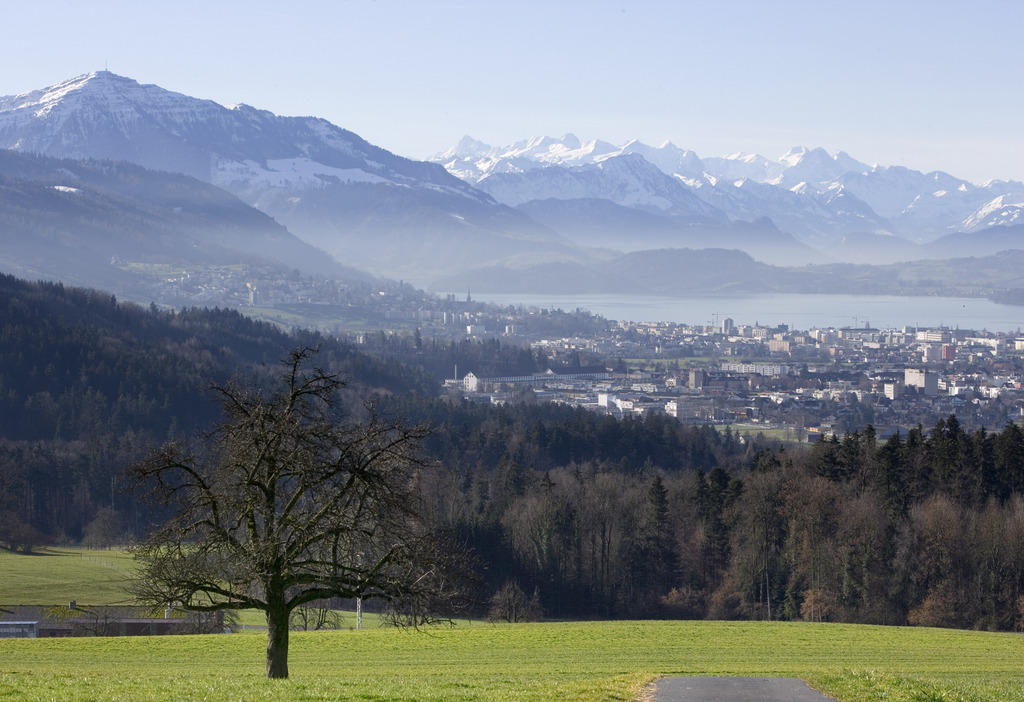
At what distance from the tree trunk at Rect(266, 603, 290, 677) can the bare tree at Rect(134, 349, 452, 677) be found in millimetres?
14

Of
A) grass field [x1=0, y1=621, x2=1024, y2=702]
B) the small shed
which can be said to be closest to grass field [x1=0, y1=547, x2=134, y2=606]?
the small shed

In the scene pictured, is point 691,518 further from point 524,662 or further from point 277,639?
point 277,639

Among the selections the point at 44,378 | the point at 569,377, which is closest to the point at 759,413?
the point at 569,377

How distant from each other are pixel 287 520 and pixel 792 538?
109 ft

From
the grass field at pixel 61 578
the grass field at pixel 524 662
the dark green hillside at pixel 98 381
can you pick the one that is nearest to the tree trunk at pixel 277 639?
the grass field at pixel 524 662

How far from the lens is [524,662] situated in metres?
22.5

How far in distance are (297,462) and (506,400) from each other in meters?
101

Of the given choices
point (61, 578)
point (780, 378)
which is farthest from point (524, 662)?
point (780, 378)

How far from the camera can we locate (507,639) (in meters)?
26.3

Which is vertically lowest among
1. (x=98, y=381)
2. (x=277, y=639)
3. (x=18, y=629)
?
(x=18, y=629)

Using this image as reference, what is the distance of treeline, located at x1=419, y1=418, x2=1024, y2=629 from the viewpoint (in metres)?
43.6

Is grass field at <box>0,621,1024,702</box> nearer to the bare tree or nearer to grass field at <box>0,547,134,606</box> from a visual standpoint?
the bare tree

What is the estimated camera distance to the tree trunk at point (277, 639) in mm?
17266

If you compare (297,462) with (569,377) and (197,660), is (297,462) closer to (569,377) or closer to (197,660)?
(197,660)
